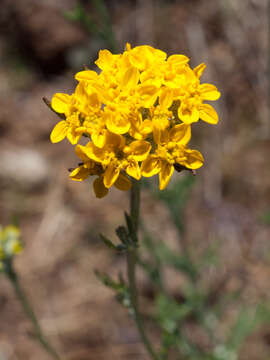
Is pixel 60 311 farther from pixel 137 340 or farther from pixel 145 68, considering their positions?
pixel 145 68

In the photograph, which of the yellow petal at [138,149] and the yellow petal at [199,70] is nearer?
the yellow petal at [138,149]

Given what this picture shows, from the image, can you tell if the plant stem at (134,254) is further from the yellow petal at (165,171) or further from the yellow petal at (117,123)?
the yellow petal at (117,123)

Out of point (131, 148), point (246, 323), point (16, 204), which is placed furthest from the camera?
point (16, 204)

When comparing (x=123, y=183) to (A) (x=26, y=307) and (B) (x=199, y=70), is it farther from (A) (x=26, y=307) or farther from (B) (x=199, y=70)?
(A) (x=26, y=307)

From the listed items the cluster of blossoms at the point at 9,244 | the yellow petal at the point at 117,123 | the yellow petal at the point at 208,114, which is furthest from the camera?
the cluster of blossoms at the point at 9,244

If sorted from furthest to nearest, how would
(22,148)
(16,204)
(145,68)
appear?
(22,148) → (16,204) → (145,68)

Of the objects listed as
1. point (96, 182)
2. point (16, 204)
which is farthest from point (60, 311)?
point (96, 182)

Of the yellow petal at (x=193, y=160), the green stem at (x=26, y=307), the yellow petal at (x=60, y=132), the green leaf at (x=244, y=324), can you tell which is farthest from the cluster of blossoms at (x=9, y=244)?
the green leaf at (x=244, y=324)
